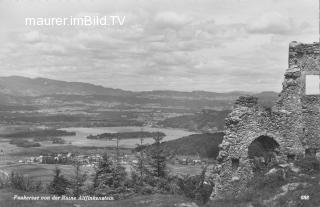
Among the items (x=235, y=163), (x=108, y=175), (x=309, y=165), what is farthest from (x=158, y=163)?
(x=309, y=165)

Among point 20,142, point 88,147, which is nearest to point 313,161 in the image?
point 88,147

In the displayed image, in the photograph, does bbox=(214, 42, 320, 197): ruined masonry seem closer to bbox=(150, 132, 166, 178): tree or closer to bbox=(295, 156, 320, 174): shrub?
bbox=(295, 156, 320, 174): shrub

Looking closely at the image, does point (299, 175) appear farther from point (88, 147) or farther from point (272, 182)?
point (88, 147)

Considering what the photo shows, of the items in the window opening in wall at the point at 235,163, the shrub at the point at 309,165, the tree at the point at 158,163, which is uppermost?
the shrub at the point at 309,165

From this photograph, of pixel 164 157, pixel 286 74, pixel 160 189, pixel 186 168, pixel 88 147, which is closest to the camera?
pixel 286 74

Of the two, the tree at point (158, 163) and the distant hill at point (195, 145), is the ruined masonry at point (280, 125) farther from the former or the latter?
the distant hill at point (195, 145)

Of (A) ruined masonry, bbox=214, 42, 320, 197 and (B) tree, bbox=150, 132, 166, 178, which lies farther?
(B) tree, bbox=150, 132, 166, 178

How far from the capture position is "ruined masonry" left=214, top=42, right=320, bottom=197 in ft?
82.7

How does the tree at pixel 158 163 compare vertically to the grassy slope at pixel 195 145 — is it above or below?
above

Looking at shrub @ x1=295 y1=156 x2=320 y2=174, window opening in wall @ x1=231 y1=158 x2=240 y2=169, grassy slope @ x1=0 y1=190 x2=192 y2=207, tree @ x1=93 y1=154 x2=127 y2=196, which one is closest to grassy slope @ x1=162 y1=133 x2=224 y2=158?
A: tree @ x1=93 y1=154 x2=127 y2=196

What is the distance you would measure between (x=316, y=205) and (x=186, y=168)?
284ft

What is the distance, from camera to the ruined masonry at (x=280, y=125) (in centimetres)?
2522

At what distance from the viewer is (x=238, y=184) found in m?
25.1

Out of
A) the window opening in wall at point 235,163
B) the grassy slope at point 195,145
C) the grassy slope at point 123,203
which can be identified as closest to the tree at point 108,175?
the grassy slope at point 123,203
